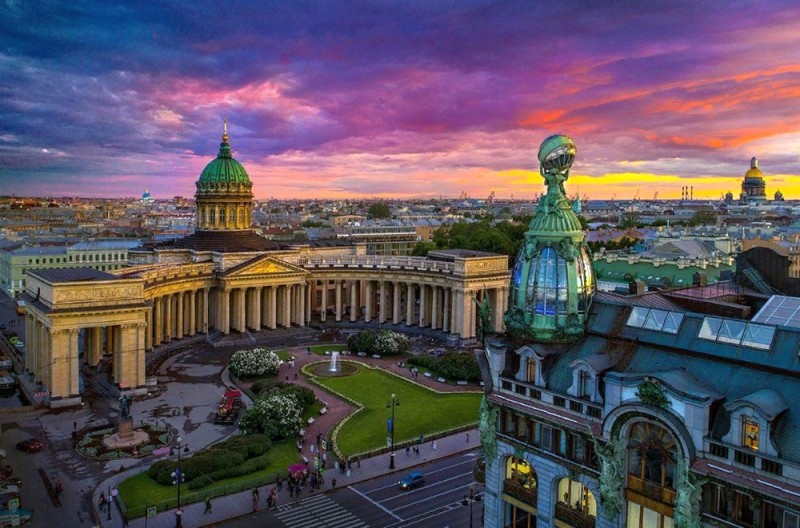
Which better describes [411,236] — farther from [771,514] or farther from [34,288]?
[771,514]

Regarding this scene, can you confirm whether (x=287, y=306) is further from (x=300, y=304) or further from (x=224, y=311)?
(x=224, y=311)

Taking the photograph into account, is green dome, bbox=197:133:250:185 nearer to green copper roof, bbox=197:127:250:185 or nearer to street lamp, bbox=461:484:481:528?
green copper roof, bbox=197:127:250:185

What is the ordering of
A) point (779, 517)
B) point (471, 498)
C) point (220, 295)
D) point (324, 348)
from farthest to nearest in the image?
point (220, 295) → point (324, 348) → point (471, 498) → point (779, 517)

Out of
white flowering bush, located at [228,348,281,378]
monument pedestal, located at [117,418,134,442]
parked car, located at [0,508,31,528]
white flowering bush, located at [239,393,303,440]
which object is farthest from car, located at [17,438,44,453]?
white flowering bush, located at [228,348,281,378]

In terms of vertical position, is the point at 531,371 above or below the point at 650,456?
above

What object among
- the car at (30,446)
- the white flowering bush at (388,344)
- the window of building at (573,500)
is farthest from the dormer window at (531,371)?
the white flowering bush at (388,344)

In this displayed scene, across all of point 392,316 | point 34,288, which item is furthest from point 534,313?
point 392,316

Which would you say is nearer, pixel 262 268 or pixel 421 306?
pixel 262 268

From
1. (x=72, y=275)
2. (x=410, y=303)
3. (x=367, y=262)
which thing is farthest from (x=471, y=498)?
(x=367, y=262)
